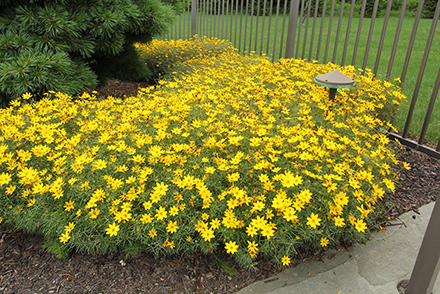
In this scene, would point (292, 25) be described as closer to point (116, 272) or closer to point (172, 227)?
point (172, 227)

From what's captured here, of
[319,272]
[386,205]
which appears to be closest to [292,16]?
[386,205]

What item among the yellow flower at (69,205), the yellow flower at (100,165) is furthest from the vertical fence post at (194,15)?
the yellow flower at (69,205)

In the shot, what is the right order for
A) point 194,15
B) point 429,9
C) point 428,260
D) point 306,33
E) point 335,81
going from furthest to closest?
point 429,9 < point 194,15 < point 306,33 < point 335,81 < point 428,260

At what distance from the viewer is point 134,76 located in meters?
6.04

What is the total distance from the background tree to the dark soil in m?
2.15

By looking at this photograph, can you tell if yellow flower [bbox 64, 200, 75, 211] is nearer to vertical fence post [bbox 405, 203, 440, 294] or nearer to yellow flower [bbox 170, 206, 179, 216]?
yellow flower [bbox 170, 206, 179, 216]

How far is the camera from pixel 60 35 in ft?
14.3

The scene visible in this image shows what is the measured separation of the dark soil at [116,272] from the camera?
2.24 m

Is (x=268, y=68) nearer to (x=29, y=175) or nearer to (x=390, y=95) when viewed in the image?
(x=390, y=95)

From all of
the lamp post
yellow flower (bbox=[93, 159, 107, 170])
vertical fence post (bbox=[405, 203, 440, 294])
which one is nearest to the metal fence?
the lamp post

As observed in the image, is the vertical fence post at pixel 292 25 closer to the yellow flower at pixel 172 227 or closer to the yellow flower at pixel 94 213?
the yellow flower at pixel 172 227

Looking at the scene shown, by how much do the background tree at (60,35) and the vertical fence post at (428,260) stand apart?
4140 millimetres

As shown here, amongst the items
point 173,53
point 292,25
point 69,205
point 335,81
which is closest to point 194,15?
point 173,53

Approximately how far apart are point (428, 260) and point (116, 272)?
6.57ft
